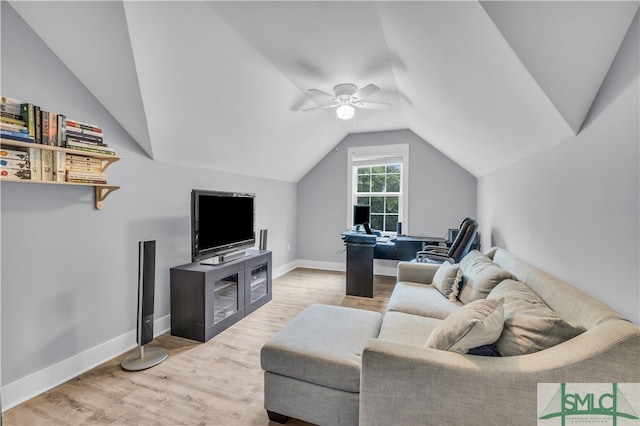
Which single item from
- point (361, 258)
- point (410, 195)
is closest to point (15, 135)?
point (361, 258)

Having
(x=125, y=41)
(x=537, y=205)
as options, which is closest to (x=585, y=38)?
(x=537, y=205)

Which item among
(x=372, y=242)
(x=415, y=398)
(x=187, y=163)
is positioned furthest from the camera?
(x=372, y=242)

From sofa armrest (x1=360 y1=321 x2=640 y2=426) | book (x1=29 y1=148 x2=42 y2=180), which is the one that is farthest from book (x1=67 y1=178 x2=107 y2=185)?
sofa armrest (x1=360 y1=321 x2=640 y2=426)

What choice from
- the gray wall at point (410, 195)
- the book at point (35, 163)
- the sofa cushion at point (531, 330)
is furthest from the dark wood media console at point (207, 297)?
the gray wall at point (410, 195)

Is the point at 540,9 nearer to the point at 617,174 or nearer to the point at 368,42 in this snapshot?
the point at 617,174

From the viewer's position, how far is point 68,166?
6.20ft

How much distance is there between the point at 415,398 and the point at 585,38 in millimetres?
1744

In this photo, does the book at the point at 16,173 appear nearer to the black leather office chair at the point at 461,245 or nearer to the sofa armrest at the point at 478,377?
the sofa armrest at the point at 478,377

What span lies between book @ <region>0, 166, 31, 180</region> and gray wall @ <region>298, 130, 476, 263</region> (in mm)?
4125

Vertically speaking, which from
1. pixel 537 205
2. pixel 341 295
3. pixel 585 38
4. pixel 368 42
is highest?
pixel 368 42

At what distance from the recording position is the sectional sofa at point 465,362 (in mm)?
1038

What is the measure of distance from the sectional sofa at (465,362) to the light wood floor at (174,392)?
37 cm

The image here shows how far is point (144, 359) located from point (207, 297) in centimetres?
65

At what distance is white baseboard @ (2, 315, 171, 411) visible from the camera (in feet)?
5.67
